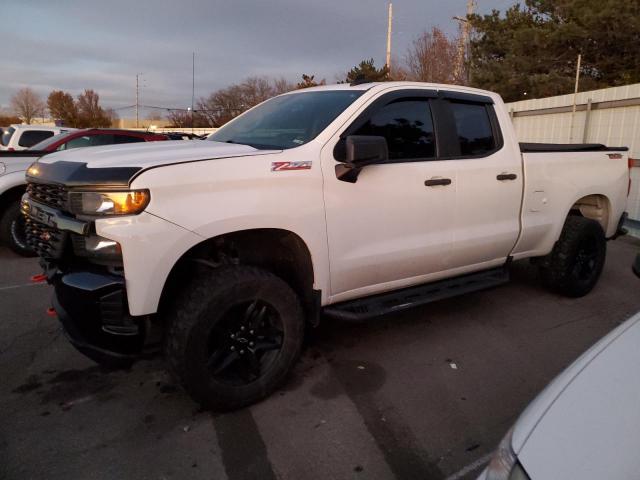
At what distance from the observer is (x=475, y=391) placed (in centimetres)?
324

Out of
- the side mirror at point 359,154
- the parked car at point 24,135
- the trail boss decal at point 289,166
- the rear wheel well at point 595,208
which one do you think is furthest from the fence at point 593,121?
the parked car at point 24,135

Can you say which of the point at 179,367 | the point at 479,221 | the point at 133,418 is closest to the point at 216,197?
the point at 179,367

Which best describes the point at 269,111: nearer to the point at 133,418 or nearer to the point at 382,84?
the point at 382,84

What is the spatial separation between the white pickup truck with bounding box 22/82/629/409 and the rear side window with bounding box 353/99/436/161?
0.01 m

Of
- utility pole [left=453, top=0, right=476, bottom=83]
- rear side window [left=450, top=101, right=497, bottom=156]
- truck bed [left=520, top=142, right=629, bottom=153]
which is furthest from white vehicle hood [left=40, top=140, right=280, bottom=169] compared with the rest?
utility pole [left=453, top=0, right=476, bottom=83]

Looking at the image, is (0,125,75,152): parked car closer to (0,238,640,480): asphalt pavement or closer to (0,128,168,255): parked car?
(0,128,168,255): parked car

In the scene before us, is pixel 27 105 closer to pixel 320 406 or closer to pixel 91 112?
pixel 91 112

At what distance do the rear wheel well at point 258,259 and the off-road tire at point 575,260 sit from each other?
2.90 metres

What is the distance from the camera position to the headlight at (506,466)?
1.42 m

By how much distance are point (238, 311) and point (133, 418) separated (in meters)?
0.90

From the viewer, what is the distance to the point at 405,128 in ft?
11.8

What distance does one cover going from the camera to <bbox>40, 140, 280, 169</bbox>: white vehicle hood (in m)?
2.61

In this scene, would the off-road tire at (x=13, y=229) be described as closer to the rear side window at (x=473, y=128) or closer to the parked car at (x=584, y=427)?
the rear side window at (x=473, y=128)

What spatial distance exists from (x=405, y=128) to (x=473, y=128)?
0.83 m
